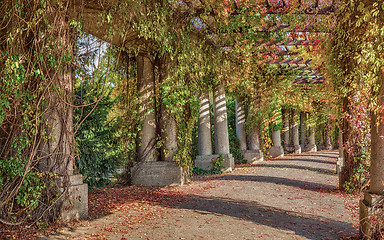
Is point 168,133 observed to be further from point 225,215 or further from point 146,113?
point 225,215

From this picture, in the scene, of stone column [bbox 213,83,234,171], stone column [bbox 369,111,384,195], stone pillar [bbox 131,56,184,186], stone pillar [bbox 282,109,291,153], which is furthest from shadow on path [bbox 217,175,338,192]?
stone pillar [bbox 282,109,291,153]

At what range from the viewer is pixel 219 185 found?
9133mm

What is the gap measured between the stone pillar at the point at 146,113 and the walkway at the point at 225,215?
0.98m

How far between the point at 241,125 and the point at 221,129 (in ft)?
13.9

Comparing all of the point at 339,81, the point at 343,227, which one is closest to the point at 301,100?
the point at 339,81

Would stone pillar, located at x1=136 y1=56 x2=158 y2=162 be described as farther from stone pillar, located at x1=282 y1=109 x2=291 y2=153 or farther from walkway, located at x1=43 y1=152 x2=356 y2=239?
stone pillar, located at x1=282 y1=109 x2=291 y2=153

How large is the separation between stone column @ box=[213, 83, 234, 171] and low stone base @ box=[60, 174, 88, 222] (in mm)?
8219

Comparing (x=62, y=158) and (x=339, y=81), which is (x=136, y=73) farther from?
(x=339, y=81)

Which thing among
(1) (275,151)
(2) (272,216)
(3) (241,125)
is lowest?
(2) (272,216)

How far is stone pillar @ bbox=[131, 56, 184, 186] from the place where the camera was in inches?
340

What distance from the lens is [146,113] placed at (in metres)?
8.64

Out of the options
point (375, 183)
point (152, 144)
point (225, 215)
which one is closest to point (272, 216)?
point (225, 215)

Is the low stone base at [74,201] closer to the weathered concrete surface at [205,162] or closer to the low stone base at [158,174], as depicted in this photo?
the low stone base at [158,174]

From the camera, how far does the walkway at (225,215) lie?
4.70 metres
